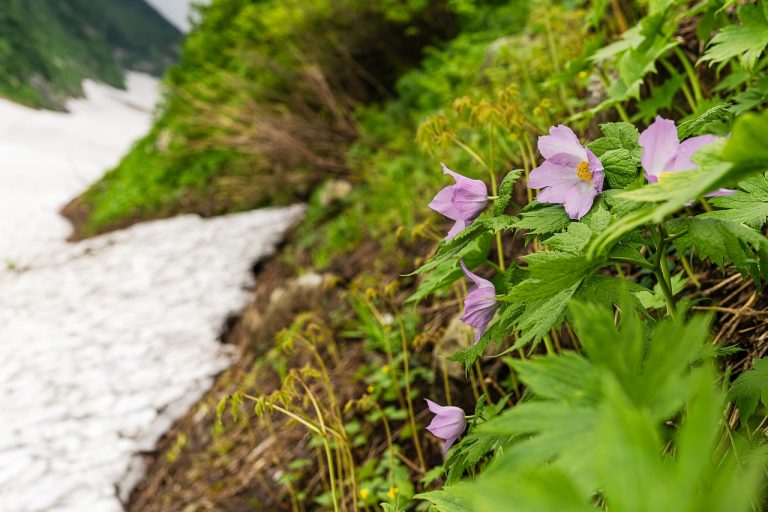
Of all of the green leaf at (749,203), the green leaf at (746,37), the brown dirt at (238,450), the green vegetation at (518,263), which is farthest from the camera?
the brown dirt at (238,450)

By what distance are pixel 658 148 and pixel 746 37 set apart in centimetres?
59

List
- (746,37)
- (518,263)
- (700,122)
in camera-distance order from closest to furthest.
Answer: (700,122)
(746,37)
(518,263)

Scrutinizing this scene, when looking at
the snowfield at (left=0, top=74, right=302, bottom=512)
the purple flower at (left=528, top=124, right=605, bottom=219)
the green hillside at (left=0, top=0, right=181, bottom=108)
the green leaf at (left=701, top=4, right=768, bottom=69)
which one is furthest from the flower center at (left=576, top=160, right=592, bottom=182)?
the green hillside at (left=0, top=0, right=181, bottom=108)

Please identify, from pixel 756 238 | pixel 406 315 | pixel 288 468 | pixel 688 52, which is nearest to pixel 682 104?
pixel 688 52

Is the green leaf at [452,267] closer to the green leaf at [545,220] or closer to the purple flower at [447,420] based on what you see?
the green leaf at [545,220]

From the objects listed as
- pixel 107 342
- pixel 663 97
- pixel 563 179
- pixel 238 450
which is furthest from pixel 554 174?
pixel 107 342

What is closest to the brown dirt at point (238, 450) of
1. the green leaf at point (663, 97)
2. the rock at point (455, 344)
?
the rock at point (455, 344)

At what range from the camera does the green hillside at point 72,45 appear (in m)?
20.4

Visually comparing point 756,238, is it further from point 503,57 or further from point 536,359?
point 503,57

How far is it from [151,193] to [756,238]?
8.69 meters

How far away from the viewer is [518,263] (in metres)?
1.67

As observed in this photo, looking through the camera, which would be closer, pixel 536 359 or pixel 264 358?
pixel 536 359

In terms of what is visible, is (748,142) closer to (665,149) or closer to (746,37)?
(665,149)

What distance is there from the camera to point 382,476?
1547 millimetres
